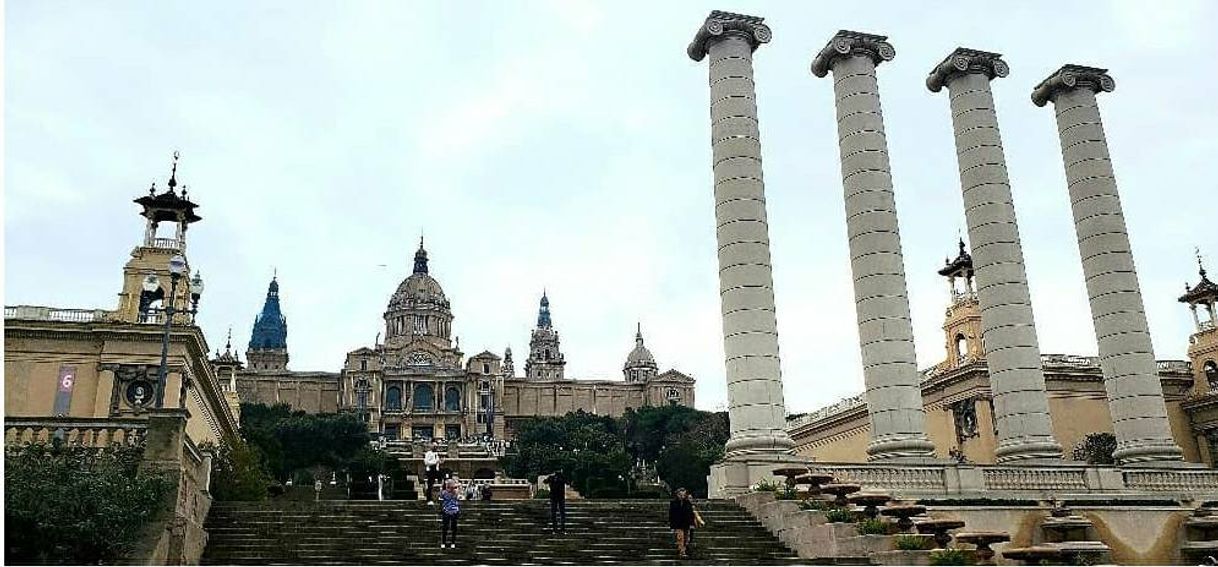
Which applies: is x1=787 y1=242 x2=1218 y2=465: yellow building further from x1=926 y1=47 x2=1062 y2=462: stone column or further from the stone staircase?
the stone staircase

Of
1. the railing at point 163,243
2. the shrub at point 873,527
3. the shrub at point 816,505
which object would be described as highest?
the railing at point 163,243

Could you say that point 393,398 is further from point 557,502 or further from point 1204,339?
point 557,502

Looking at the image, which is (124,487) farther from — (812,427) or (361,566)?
(812,427)

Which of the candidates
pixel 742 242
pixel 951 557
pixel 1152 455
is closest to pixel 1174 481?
pixel 1152 455

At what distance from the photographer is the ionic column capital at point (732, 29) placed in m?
34.2

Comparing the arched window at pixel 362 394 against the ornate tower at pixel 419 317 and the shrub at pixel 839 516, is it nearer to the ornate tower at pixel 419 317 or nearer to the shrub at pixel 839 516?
the ornate tower at pixel 419 317

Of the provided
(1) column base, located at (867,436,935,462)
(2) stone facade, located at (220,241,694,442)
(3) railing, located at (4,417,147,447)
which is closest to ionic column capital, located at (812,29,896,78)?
(1) column base, located at (867,436,935,462)

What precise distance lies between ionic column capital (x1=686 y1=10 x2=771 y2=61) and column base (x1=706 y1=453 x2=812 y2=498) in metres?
14.2

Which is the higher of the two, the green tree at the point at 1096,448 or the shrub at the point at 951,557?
the green tree at the point at 1096,448

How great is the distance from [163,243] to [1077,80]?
50531 millimetres

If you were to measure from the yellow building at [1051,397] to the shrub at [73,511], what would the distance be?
43334mm

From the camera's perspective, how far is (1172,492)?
31750 millimetres

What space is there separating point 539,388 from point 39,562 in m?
160

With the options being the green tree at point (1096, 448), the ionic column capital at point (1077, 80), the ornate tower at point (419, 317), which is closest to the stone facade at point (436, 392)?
the ornate tower at point (419, 317)
